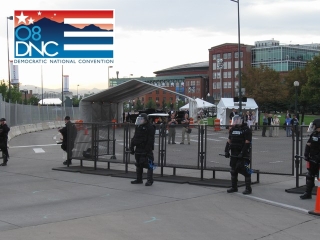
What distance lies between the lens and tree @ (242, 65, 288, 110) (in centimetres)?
5125

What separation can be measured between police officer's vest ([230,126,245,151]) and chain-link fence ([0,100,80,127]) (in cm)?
1970

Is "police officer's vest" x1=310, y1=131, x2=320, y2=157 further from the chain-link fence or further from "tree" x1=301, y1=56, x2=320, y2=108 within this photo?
"tree" x1=301, y1=56, x2=320, y2=108

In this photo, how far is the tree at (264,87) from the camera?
51250mm

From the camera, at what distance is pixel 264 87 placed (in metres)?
51.3

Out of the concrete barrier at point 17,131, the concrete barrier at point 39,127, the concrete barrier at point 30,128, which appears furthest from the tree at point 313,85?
the concrete barrier at point 17,131

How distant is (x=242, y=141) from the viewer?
10.3 meters

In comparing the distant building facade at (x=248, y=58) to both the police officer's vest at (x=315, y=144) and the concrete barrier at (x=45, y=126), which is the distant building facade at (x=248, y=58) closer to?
the concrete barrier at (x=45, y=126)

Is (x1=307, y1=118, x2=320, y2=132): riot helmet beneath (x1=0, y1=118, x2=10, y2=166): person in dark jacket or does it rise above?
above

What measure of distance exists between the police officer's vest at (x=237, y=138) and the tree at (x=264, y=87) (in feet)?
137

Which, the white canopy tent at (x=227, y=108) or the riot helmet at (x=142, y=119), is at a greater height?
the white canopy tent at (x=227, y=108)

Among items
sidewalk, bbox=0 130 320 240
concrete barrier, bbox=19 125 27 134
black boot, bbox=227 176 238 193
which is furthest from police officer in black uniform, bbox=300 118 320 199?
concrete barrier, bbox=19 125 27 134

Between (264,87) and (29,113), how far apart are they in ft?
84.6

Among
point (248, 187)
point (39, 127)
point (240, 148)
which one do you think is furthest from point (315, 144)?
point (39, 127)

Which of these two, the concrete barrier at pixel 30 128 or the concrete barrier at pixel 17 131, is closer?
the concrete barrier at pixel 30 128
